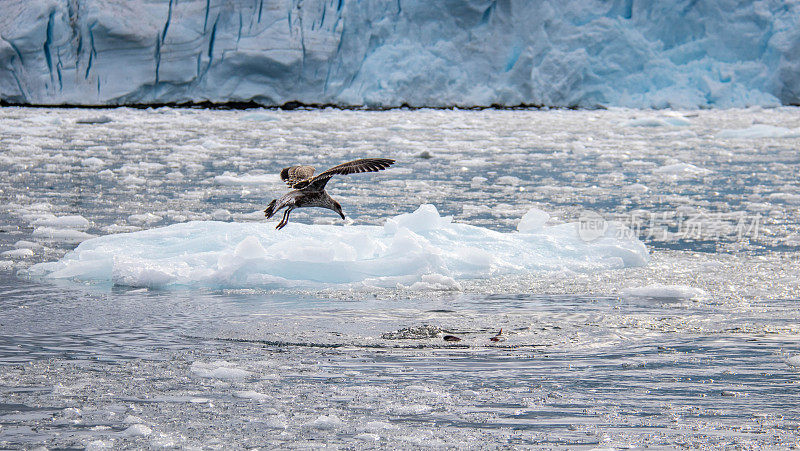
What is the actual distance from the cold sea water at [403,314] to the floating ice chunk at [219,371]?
1cm

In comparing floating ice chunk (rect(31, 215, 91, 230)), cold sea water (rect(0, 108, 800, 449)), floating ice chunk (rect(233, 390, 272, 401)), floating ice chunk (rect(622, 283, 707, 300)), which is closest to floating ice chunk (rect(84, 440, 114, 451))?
cold sea water (rect(0, 108, 800, 449))

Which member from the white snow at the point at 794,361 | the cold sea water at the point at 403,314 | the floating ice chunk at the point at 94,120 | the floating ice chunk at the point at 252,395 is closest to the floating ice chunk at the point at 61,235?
the cold sea water at the point at 403,314

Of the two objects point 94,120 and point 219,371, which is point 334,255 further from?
point 94,120

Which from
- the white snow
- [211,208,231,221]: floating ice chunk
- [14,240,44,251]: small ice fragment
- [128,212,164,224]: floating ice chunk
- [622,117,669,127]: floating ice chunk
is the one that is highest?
[622,117,669,127]: floating ice chunk

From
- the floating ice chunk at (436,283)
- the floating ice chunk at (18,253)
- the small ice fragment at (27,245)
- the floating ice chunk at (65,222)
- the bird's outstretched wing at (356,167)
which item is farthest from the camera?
the floating ice chunk at (65,222)

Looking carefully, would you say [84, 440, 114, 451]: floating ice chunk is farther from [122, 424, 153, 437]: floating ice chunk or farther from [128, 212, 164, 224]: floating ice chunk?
[128, 212, 164, 224]: floating ice chunk

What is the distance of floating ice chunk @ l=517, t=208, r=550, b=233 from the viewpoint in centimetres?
666

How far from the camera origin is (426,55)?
25.4 m

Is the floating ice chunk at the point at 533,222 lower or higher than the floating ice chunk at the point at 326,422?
higher

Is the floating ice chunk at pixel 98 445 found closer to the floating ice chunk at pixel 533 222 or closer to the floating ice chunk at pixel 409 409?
the floating ice chunk at pixel 409 409

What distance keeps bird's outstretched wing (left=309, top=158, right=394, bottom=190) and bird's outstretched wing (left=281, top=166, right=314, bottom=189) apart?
0.05m

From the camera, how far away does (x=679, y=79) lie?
26.0 metres

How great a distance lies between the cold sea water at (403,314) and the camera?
9.68ft

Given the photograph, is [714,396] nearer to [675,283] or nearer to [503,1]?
[675,283]
